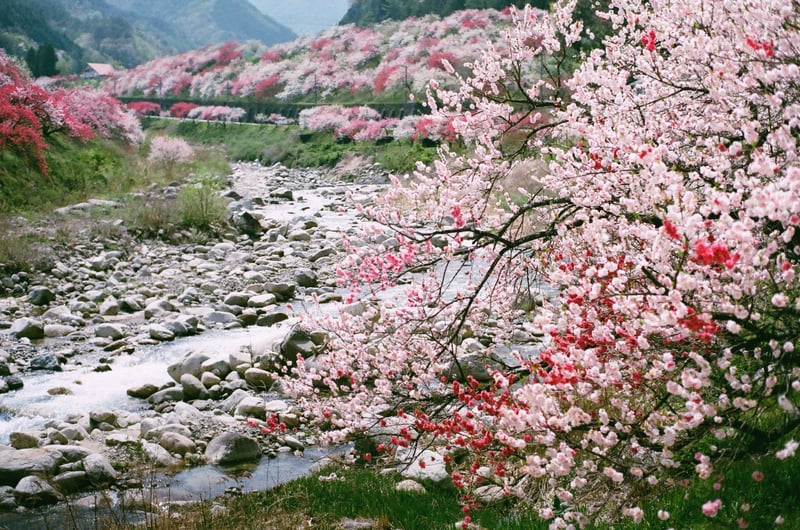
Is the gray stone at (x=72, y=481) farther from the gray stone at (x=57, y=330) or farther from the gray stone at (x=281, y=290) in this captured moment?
the gray stone at (x=281, y=290)

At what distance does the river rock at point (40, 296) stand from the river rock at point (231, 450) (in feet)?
21.2

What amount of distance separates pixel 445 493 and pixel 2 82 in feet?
65.5

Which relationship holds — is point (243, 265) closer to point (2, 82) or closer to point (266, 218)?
point (266, 218)

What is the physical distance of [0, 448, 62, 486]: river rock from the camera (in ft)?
18.4

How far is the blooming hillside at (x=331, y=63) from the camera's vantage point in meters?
37.8

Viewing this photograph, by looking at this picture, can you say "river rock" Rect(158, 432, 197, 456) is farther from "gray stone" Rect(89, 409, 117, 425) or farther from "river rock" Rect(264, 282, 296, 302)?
"river rock" Rect(264, 282, 296, 302)

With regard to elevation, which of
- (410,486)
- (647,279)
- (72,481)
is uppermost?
(647,279)

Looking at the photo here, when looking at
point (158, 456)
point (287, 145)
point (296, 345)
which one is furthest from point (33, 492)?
point (287, 145)

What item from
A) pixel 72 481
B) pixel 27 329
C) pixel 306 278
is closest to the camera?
pixel 72 481

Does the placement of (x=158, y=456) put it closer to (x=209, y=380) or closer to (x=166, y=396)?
(x=166, y=396)

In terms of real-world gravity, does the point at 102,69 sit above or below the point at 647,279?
below

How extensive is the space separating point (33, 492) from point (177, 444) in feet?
4.80

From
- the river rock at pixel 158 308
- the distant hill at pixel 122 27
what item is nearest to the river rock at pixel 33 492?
the river rock at pixel 158 308

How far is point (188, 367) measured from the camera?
8.48 m
